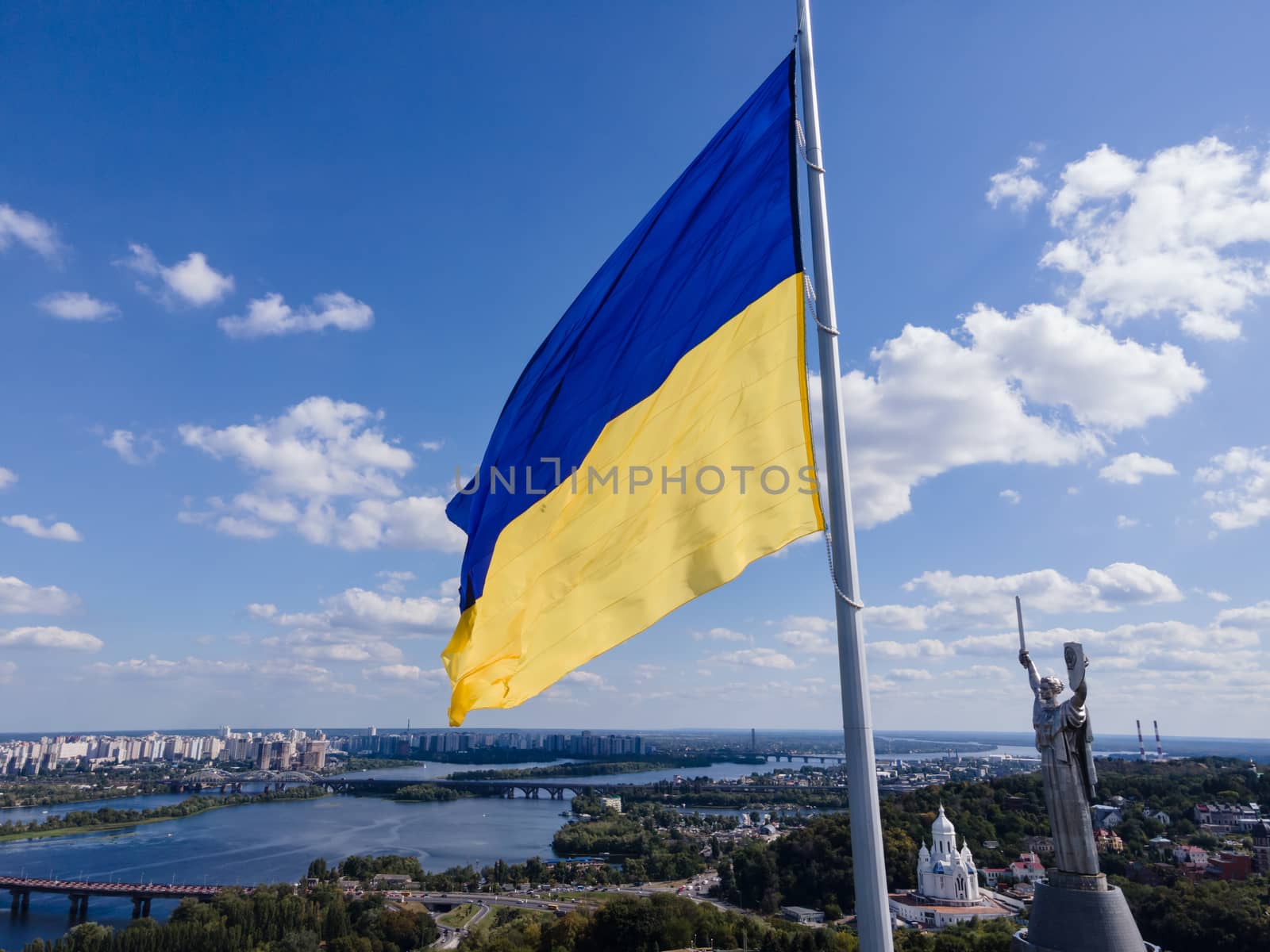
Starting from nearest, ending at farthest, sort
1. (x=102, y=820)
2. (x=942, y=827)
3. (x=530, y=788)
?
(x=942, y=827) → (x=102, y=820) → (x=530, y=788)

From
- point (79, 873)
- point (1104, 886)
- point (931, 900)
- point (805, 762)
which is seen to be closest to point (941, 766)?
point (805, 762)

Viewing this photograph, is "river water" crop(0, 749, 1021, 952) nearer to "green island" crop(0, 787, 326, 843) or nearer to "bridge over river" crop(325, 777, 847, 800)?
"green island" crop(0, 787, 326, 843)

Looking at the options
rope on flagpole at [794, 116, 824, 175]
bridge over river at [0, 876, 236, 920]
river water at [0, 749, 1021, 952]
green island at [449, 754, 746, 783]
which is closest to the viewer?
rope on flagpole at [794, 116, 824, 175]

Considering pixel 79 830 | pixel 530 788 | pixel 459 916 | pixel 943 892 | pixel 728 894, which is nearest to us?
pixel 943 892

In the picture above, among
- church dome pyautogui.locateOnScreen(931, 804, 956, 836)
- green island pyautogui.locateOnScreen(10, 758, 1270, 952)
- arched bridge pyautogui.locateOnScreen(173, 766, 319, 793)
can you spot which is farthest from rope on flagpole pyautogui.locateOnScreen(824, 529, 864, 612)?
arched bridge pyautogui.locateOnScreen(173, 766, 319, 793)

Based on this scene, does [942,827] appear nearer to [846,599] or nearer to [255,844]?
[846,599]

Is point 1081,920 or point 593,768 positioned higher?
point 1081,920

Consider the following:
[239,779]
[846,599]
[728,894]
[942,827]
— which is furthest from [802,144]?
[239,779]

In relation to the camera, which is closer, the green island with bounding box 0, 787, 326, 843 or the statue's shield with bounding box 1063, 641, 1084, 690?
the statue's shield with bounding box 1063, 641, 1084, 690
